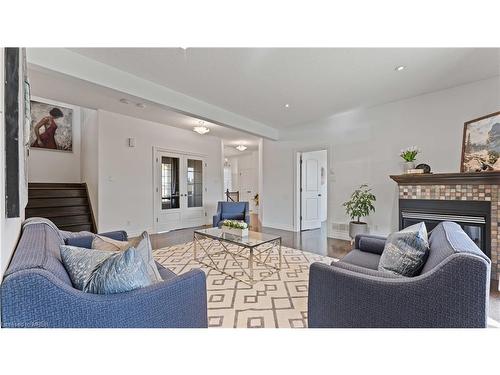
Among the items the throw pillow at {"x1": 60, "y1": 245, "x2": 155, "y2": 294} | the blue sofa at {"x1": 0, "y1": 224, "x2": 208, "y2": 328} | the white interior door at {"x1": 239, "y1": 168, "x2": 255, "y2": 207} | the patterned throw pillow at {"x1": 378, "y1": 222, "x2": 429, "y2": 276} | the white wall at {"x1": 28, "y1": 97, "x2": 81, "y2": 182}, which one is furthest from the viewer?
the white interior door at {"x1": 239, "y1": 168, "x2": 255, "y2": 207}

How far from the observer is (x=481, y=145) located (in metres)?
2.86

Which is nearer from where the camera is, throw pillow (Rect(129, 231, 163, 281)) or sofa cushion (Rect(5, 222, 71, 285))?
sofa cushion (Rect(5, 222, 71, 285))

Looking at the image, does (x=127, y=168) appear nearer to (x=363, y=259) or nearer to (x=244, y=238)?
(x=244, y=238)

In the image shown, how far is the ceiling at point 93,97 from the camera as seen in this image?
2570 millimetres

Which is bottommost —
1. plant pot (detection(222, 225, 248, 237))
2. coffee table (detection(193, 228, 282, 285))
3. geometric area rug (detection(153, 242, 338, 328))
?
geometric area rug (detection(153, 242, 338, 328))

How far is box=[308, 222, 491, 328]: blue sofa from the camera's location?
860mm

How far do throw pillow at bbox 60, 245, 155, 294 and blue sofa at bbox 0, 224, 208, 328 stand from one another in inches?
1.3

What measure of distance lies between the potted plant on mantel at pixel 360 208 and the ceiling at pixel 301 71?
1635mm

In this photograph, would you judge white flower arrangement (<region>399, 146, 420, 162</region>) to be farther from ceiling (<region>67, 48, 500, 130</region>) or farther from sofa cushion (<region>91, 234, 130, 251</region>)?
sofa cushion (<region>91, 234, 130, 251</region>)

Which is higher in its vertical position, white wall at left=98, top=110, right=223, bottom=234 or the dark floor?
white wall at left=98, top=110, right=223, bottom=234

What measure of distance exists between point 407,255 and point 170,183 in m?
5.28

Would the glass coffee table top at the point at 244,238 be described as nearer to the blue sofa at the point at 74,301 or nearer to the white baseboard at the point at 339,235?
the blue sofa at the point at 74,301

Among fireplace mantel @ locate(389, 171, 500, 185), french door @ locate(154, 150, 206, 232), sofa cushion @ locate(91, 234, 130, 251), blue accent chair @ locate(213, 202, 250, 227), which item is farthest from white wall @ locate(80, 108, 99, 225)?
fireplace mantel @ locate(389, 171, 500, 185)

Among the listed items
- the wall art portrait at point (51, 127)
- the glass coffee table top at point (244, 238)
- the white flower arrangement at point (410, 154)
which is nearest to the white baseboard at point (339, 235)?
the white flower arrangement at point (410, 154)
